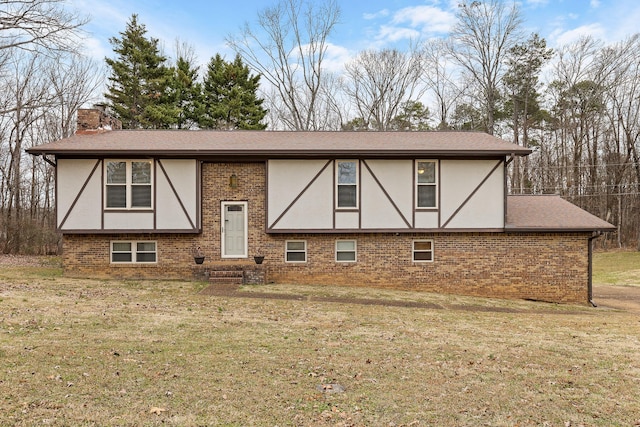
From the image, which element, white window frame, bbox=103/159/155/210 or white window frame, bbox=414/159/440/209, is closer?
white window frame, bbox=103/159/155/210

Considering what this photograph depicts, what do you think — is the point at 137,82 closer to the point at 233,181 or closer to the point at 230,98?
the point at 230,98

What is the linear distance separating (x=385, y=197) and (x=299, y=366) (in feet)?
28.9

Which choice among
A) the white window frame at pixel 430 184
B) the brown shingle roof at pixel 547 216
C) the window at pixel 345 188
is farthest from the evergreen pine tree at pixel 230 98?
the brown shingle roof at pixel 547 216

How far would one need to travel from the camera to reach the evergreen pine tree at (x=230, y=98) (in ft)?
95.3

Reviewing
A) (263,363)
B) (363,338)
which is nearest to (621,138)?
(363,338)

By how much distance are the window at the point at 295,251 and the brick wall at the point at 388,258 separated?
0.17 meters

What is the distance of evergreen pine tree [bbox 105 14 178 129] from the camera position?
27.9 m

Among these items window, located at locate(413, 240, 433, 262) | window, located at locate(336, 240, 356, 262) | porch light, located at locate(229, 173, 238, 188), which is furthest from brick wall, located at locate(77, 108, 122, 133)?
window, located at locate(413, 240, 433, 262)

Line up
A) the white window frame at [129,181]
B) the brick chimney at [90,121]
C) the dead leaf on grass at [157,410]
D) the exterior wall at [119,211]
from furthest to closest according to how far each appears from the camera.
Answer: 1. the brick chimney at [90,121]
2. the white window frame at [129,181]
3. the exterior wall at [119,211]
4. the dead leaf on grass at [157,410]

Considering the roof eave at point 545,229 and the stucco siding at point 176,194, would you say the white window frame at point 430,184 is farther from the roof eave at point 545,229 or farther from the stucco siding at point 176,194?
the stucco siding at point 176,194

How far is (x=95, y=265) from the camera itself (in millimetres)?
13547

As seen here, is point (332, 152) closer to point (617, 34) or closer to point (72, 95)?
point (72, 95)

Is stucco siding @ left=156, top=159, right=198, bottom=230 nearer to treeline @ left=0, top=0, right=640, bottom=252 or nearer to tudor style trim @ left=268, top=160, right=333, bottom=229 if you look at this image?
tudor style trim @ left=268, top=160, right=333, bottom=229

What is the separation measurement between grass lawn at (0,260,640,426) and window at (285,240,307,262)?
13.2 feet
